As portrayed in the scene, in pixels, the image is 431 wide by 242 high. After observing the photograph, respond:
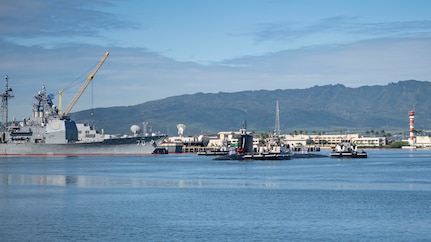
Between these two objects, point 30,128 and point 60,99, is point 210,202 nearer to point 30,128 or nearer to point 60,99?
point 30,128

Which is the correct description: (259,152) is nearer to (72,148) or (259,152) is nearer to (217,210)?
(72,148)

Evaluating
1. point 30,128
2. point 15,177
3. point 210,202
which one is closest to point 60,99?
point 30,128

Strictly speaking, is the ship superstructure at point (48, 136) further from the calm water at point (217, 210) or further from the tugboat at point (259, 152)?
the calm water at point (217, 210)

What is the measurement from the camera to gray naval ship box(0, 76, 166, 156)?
160 metres

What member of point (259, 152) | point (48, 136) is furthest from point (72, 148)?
point (259, 152)

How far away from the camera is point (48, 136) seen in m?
160

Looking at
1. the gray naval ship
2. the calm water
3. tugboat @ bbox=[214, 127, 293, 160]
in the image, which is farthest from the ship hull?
the calm water

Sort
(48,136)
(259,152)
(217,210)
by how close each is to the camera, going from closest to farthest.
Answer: (217,210)
(259,152)
(48,136)

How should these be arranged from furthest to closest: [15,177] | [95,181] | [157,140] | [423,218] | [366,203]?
[157,140], [15,177], [95,181], [366,203], [423,218]

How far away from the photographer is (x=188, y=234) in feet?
127

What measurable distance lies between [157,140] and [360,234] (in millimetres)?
143002

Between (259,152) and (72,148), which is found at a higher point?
(72,148)

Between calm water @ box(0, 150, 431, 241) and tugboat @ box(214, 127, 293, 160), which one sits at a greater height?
tugboat @ box(214, 127, 293, 160)

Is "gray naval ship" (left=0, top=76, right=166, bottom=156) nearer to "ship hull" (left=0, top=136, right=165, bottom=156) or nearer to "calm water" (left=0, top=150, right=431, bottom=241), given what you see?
"ship hull" (left=0, top=136, right=165, bottom=156)
